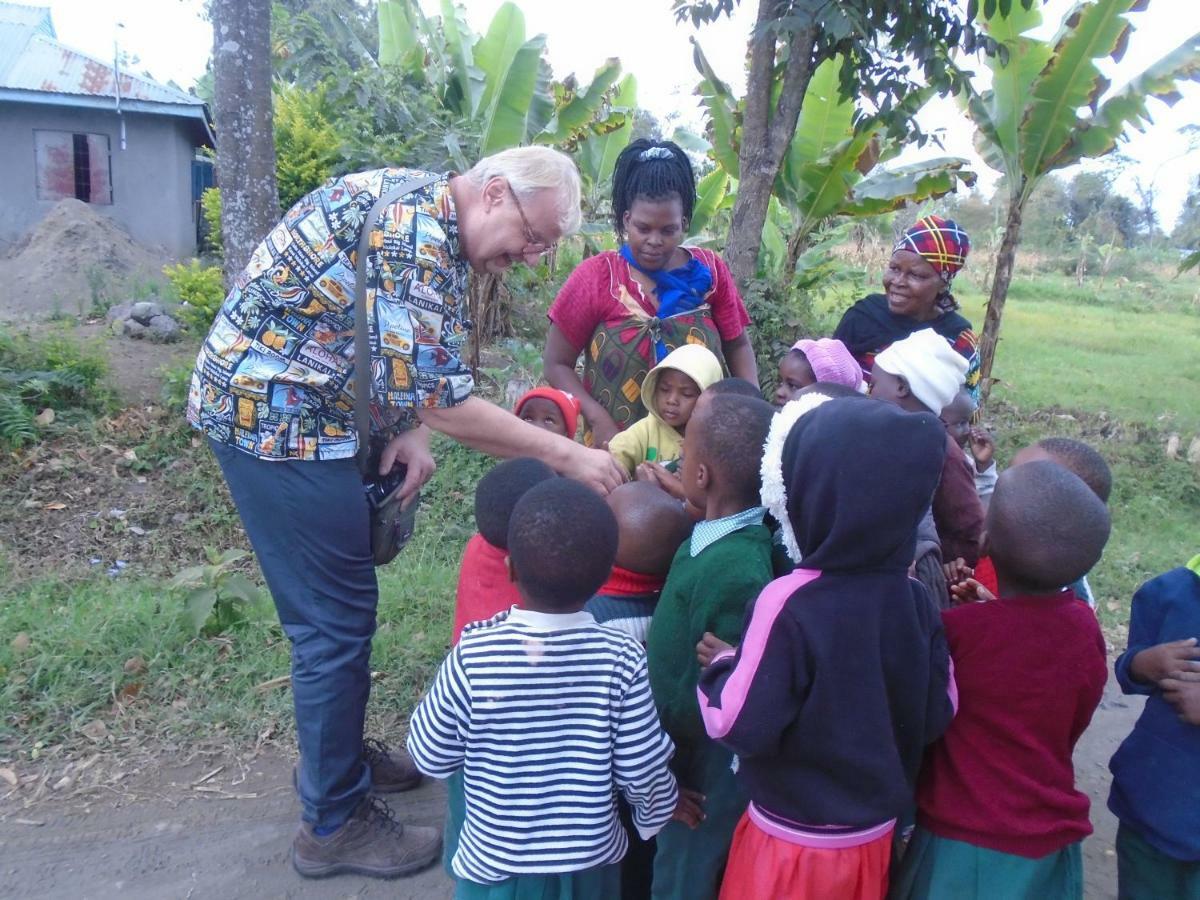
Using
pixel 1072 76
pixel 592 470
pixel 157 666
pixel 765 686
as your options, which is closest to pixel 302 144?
pixel 1072 76

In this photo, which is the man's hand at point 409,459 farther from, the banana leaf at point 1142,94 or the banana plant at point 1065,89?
the banana leaf at point 1142,94

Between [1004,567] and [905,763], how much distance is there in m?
0.45

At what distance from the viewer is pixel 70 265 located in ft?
36.1

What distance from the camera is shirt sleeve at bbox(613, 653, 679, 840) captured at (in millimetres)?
1894

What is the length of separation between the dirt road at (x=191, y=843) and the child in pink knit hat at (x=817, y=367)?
1.75 m

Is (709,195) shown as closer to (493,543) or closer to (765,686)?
(493,543)

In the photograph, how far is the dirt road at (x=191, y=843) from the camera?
8.77 feet

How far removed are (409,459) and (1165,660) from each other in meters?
1.97

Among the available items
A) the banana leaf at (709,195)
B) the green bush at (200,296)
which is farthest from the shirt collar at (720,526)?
the banana leaf at (709,195)

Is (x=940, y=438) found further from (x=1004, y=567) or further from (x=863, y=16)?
(x=863, y=16)

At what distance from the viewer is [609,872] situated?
2.07m

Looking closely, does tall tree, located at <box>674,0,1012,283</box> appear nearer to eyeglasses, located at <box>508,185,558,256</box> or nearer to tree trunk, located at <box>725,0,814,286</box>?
tree trunk, located at <box>725,0,814,286</box>

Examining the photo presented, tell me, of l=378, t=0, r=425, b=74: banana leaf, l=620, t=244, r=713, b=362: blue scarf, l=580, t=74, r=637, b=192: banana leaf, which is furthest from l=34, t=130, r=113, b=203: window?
l=620, t=244, r=713, b=362: blue scarf

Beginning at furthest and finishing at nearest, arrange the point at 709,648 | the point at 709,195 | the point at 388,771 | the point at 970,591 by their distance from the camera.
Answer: the point at 709,195, the point at 388,771, the point at 970,591, the point at 709,648
